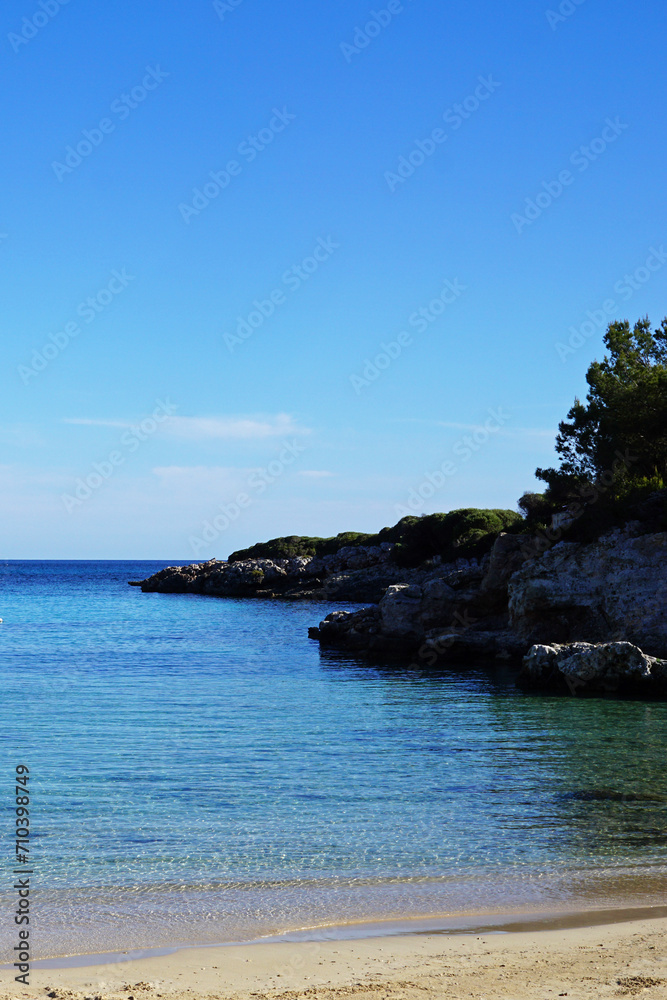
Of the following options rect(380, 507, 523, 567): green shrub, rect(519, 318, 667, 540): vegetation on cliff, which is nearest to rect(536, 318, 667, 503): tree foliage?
rect(519, 318, 667, 540): vegetation on cliff

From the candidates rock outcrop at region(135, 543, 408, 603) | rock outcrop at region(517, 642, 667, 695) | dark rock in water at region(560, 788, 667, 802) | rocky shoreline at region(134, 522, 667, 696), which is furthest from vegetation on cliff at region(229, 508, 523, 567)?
dark rock in water at region(560, 788, 667, 802)

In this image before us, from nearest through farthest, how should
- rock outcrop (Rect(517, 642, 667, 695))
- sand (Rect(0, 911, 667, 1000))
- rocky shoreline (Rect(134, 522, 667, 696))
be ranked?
sand (Rect(0, 911, 667, 1000)) < rock outcrop (Rect(517, 642, 667, 695)) < rocky shoreline (Rect(134, 522, 667, 696))

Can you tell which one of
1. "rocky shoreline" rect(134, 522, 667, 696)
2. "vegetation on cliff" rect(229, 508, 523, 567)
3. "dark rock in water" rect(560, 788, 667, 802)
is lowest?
"dark rock in water" rect(560, 788, 667, 802)

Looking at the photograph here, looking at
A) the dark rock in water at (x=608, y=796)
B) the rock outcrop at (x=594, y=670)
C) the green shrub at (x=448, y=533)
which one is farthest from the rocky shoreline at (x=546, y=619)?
the green shrub at (x=448, y=533)

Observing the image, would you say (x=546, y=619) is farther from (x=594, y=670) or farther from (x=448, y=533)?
(x=448, y=533)

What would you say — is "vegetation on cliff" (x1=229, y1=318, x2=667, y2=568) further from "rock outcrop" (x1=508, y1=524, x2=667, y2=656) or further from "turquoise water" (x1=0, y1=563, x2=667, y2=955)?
"turquoise water" (x1=0, y1=563, x2=667, y2=955)

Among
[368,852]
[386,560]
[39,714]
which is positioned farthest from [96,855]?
[386,560]

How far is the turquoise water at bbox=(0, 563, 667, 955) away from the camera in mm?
9648

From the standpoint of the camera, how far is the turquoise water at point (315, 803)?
9648 mm

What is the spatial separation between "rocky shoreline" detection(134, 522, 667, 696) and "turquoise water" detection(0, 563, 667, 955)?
2.11 m

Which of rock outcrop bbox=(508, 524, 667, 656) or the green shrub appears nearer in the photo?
rock outcrop bbox=(508, 524, 667, 656)

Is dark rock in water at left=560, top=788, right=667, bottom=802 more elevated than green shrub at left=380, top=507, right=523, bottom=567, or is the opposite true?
green shrub at left=380, top=507, right=523, bottom=567

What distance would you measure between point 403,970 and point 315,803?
6.49m

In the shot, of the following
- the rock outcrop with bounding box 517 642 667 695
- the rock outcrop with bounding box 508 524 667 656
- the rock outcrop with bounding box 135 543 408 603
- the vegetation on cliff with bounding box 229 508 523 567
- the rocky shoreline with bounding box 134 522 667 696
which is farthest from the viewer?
the rock outcrop with bounding box 135 543 408 603
